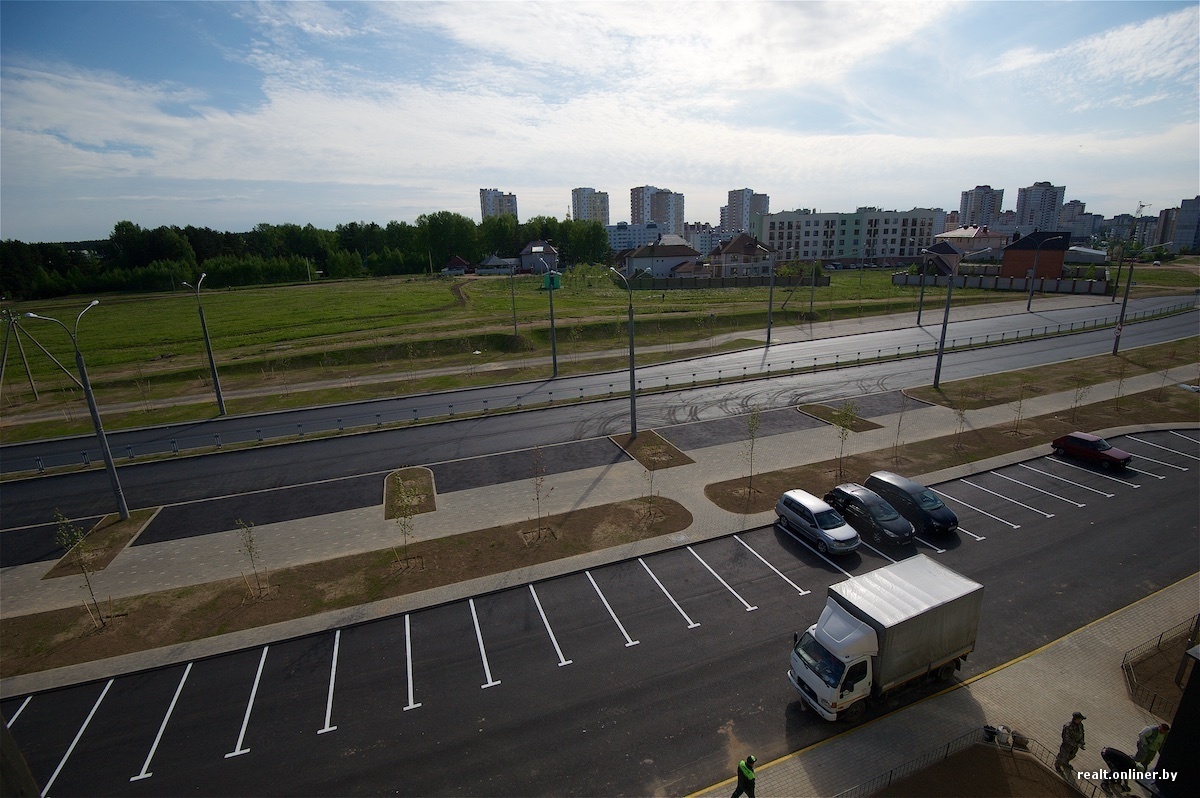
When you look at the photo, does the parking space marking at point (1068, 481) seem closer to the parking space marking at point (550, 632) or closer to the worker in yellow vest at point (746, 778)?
the worker in yellow vest at point (746, 778)

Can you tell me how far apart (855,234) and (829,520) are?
150 metres

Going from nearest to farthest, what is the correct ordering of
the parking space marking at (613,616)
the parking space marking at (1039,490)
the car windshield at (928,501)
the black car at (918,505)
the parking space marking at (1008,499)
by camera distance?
the parking space marking at (613,616) → the black car at (918,505) → the car windshield at (928,501) → the parking space marking at (1008,499) → the parking space marking at (1039,490)

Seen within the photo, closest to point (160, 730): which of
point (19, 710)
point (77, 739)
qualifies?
point (77, 739)

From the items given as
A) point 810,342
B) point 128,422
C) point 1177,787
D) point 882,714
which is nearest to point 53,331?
point 128,422

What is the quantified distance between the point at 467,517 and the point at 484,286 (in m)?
85.6

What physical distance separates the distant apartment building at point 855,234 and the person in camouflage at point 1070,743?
146264 mm

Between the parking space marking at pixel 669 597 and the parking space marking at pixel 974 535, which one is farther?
the parking space marking at pixel 974 535

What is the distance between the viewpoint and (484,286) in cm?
10325

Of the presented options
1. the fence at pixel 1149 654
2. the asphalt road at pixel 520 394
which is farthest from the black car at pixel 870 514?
the asphalt road at pixel 520 394

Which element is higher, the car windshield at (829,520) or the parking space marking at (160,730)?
the car windshield at (829,520)

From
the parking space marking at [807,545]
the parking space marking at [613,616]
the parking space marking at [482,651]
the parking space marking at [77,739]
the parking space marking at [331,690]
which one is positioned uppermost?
the parking space marking at [807,545]

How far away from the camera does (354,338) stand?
2298 inches

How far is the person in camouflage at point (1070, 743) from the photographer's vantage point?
36.9ft

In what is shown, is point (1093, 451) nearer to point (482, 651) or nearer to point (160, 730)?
point (482, 651)
